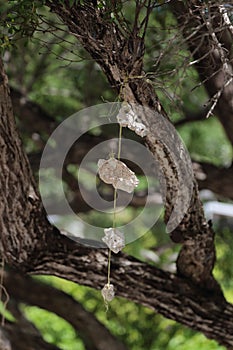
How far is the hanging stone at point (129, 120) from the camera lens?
44.8 inches

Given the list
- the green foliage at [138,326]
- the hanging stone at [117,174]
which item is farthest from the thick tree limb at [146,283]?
the green foliage at [138,326]

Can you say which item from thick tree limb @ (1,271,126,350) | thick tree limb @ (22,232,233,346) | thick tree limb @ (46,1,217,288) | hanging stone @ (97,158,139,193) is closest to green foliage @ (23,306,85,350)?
thick tree limb @ (1,271,126,350)

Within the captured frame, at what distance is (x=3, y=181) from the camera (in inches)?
55.3

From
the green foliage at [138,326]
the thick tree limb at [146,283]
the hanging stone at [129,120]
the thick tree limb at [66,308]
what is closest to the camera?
the hanging stone at [129,120]

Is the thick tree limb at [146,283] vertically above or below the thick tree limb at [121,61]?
below

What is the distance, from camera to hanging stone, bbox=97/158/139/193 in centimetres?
117

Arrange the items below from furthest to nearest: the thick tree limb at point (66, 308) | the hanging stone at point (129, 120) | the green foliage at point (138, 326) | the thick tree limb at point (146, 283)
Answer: the green foliage at point (138, 326) → the thick tree limb at point (66, 308) → the thick tree limb at point (146, 283) → the hanging stone at point (129, 120)

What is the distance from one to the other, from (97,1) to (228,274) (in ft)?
5.35

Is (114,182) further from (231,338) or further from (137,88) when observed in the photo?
(231,338)

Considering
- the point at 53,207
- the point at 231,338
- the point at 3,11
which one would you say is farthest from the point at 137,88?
the point at 53,207

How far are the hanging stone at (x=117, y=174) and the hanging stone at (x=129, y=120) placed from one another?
6 cm

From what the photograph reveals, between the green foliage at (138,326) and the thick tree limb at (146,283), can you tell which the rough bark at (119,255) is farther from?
the green foliage at (138,326)

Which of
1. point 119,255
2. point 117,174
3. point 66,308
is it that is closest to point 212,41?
point 117,174

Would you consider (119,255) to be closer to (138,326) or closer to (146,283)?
(146,283)
